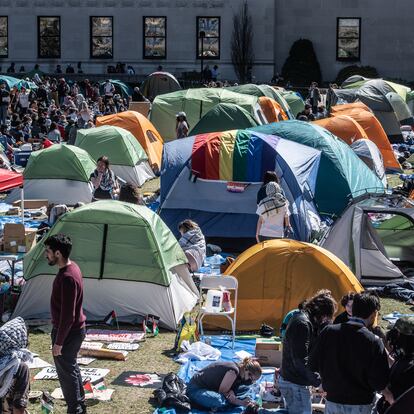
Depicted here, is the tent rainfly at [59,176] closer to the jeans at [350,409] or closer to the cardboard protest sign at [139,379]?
the cardboard protest sign at [139,379]

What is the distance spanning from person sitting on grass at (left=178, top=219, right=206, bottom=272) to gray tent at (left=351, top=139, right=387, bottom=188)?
8050 millimetres

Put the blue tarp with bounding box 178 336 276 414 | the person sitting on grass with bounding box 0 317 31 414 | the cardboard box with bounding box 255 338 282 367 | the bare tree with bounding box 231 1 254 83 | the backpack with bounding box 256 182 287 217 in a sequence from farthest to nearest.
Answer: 1. the bare tree with bounding box 231 1 254 83
2. the backpack with bounding box 256 182 287 217
3. the cardboard box with bounding box 255 338 282 367
4. the blue tarp with bounding box 178 336 276 414
5. the person sitting on grass with bounding box 0 317 31 414

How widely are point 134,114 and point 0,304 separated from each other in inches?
490

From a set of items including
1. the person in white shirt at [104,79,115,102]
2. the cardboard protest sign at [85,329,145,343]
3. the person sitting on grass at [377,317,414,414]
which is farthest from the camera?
the person in white shirt at [104,79,115,102]

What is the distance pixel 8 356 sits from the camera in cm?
738

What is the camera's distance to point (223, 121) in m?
21.7

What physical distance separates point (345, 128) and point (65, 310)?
15375mm

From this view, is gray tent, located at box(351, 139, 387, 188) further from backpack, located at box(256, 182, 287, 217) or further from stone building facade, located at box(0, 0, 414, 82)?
stone building facade, located at box(0, 0, 414, 82)

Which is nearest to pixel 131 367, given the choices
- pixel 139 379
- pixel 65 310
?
pixel 139 379

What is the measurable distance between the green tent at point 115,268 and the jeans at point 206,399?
2.38 metres

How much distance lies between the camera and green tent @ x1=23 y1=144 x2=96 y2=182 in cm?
1864

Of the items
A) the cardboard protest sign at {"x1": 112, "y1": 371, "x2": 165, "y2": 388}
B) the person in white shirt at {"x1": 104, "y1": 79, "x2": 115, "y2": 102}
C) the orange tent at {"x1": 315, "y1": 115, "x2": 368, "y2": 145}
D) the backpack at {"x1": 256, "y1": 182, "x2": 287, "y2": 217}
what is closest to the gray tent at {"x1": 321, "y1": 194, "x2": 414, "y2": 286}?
the backpack at {"x1": 256, "y1": 182, "x2": 287, "y2": 217}

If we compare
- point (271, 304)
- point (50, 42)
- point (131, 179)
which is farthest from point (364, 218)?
point (50, 42)

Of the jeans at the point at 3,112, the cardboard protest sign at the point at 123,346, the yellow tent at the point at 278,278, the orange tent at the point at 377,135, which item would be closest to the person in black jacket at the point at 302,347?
the cardboard protest sign at the point at 123,346
